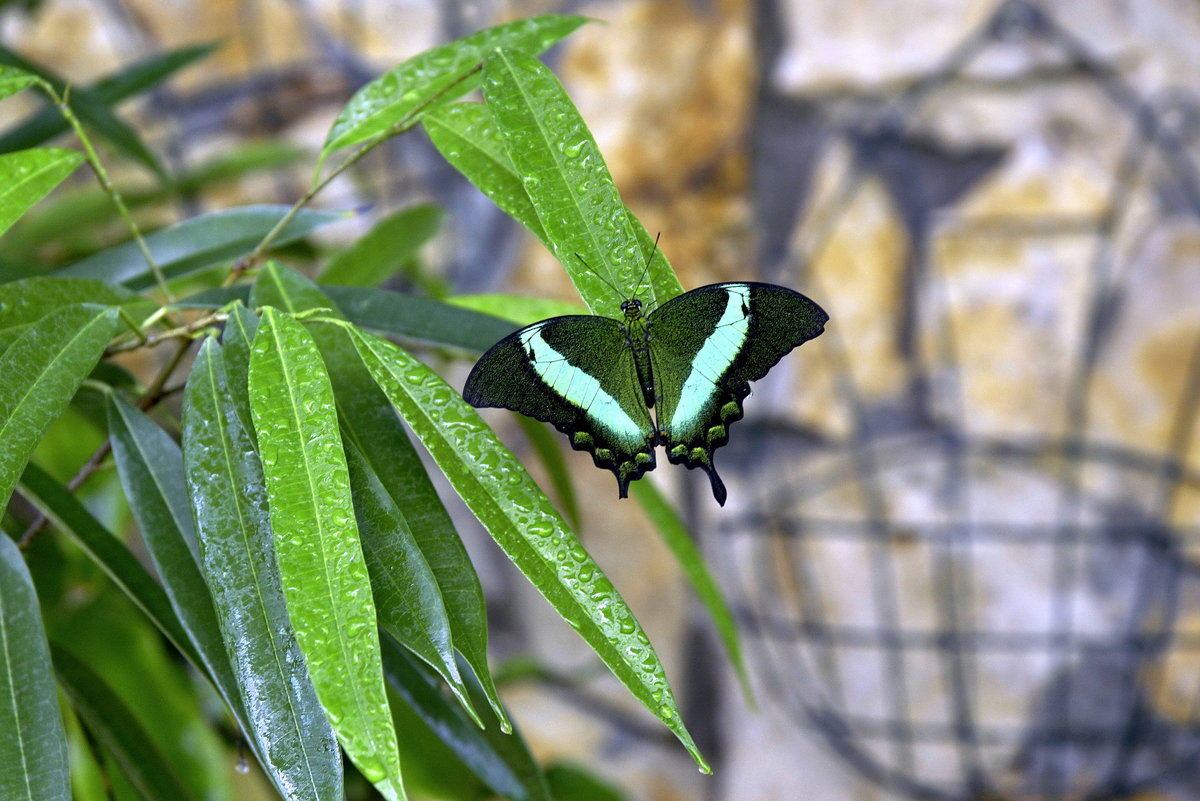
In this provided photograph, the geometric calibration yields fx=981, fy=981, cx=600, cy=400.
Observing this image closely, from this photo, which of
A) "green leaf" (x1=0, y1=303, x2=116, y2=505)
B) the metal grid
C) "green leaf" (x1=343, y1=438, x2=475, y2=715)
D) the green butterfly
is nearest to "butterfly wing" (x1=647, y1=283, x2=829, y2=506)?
the green butterfly

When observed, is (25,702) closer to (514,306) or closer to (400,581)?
(400,581)

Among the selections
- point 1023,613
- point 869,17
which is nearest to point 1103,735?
point 1023,613

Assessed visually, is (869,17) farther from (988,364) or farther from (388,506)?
(388,506)

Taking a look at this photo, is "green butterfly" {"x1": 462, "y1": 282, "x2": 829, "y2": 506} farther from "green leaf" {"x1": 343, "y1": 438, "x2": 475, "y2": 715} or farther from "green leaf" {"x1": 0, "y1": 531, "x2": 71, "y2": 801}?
"green leaf" {"x1": 0, "y1": 531, "x2": 71, "y2": 801}

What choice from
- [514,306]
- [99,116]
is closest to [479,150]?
[514,306]

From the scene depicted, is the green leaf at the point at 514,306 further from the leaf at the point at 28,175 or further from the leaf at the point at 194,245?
the leaf at the point at 28,175

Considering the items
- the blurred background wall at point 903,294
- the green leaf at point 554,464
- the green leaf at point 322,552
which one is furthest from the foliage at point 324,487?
the blurred background wall at point 903,294
